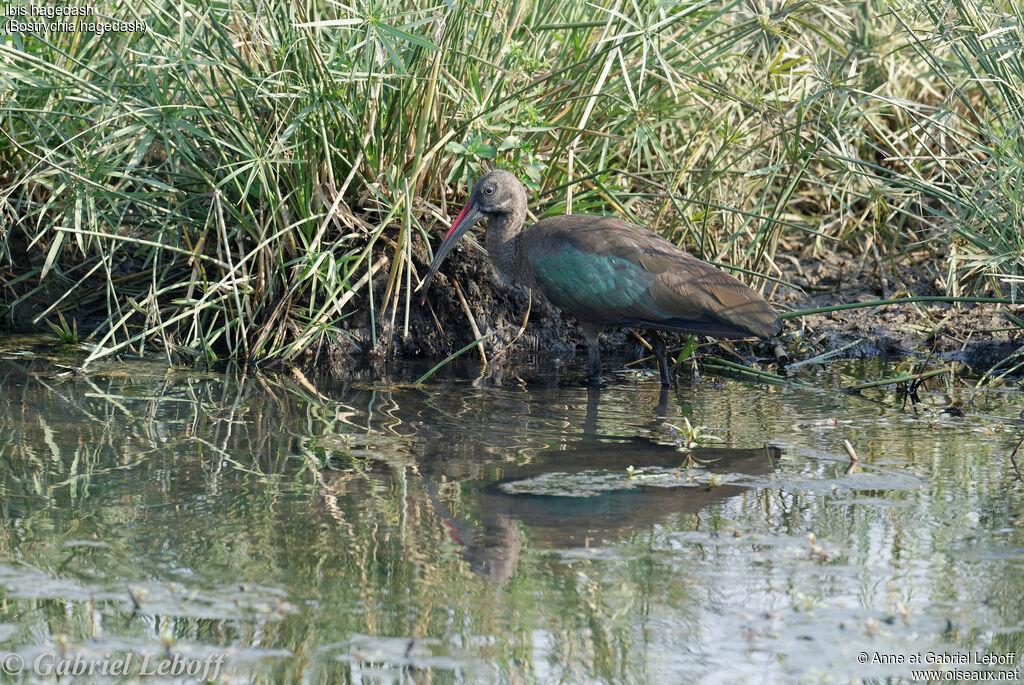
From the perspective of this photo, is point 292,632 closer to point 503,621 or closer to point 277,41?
point 503,621

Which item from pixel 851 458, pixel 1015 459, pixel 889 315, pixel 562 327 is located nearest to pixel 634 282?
pixel 562 327

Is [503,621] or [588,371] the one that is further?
[588,371]

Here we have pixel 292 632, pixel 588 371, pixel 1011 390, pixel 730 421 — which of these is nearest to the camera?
pixel 292 632

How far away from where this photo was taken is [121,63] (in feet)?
16.1

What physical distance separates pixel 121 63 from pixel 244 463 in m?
2.15

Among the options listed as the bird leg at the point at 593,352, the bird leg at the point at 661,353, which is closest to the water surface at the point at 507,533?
the bird leg at the point at 661,353

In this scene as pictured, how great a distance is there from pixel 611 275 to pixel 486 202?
0.69m

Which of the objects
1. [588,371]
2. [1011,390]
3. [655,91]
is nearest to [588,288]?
[588,371]

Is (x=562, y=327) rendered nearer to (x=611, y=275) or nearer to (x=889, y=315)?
(x=611, y=275)

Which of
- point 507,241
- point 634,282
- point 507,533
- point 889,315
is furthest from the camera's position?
point 889,315

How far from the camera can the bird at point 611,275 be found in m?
4.61

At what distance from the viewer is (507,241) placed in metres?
5.14

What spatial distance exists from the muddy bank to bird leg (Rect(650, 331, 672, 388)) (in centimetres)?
46

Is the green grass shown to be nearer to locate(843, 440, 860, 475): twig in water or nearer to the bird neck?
the bird neck
